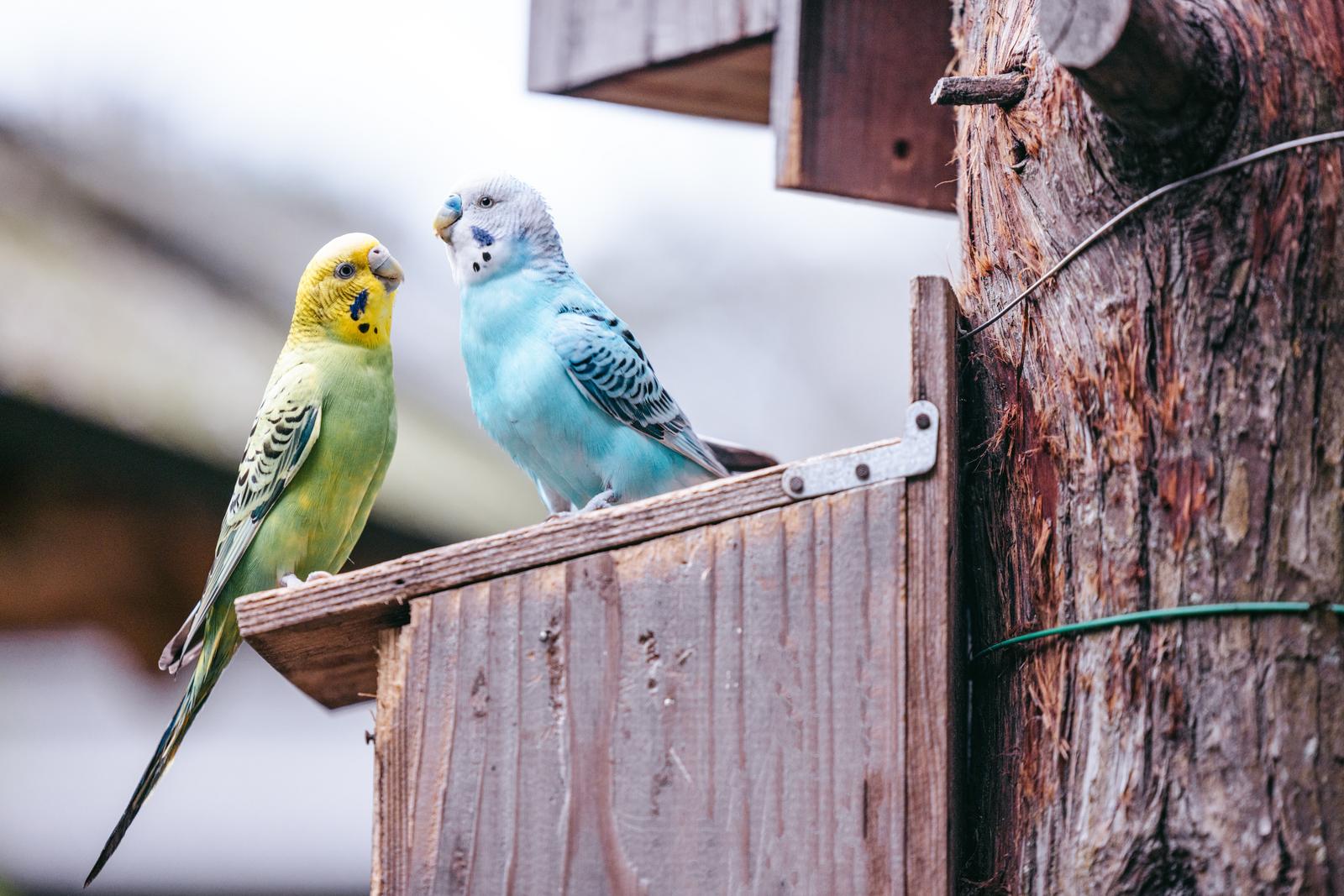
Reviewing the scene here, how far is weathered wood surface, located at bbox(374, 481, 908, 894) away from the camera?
1.95 metres

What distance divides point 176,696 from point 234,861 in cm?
75

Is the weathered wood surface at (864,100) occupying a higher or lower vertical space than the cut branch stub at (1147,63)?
higher

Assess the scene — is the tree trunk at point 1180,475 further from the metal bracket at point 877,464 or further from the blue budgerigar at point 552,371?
the blue budgerigar at point 552,371

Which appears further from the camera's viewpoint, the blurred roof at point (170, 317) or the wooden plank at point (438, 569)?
the blurred roof at point (170, 317)

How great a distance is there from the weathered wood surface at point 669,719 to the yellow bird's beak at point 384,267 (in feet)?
3.87

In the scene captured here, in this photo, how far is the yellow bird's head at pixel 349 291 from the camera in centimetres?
319

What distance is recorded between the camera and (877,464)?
2029 millimetres

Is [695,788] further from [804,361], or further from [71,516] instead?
[804,361]

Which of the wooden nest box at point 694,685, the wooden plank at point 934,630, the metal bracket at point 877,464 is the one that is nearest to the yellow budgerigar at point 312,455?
the wooden nest box at point 694,685

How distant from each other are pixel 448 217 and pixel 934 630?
1531mm

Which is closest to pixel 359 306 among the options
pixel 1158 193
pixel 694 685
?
pixel 694 685

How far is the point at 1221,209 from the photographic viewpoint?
1849mm

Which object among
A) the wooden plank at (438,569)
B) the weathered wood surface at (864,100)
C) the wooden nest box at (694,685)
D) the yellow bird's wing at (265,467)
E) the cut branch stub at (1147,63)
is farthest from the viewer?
the weathered wood surface at (864,100)

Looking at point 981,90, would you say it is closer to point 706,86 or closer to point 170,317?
point 706,86
